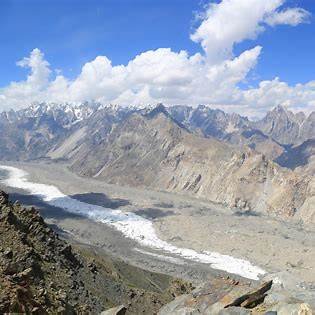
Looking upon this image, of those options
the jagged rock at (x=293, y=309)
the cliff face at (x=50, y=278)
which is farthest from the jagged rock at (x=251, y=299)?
the cliff face at (x=50, y=278)

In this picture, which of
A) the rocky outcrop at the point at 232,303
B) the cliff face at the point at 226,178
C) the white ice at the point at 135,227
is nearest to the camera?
the rocky outcrop at the point at 232,303

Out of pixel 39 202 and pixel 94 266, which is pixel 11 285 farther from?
pixel 39 202

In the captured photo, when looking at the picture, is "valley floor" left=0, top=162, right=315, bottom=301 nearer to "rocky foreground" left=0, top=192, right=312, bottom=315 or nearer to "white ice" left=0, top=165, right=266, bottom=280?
"white ice" left=0, top=165, right=266, bottom=280

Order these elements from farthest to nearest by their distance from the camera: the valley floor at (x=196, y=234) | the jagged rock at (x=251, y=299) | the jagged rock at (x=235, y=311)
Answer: the valley floor at (x=196, y=234) < the jagged rock at (x=251, y=299) < the jagged rock at (x=235, y=311)

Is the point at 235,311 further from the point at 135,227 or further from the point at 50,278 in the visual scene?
the point at 135,227

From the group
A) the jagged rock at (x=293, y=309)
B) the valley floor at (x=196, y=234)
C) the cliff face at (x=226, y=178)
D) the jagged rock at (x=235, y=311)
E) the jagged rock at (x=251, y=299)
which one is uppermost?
the cliff face at (x=226, y=178)

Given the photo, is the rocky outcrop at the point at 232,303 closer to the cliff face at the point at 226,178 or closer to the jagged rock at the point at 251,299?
the jagged rock at the point at 251,299

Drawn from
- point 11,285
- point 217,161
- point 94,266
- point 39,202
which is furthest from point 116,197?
point 11,285

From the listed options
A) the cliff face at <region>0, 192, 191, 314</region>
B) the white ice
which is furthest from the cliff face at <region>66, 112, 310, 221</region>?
the cliff face at <region>0, 192, 191, 314</region>

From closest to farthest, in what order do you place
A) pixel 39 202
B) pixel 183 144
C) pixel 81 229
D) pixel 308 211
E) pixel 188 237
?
pixel 188 237 < pixel 81 229 < pixel 308 211 < pixel 39 202 < pixel 183 144
